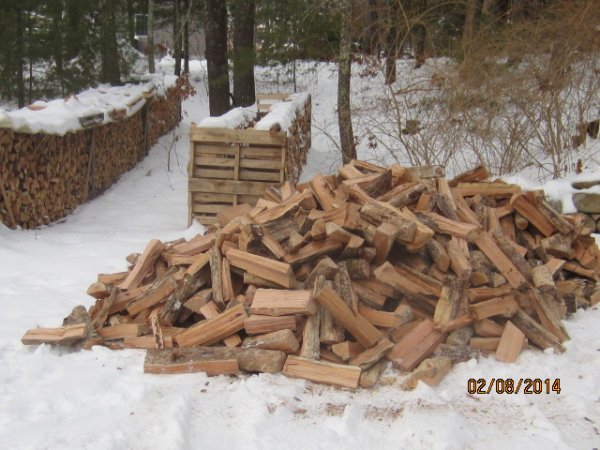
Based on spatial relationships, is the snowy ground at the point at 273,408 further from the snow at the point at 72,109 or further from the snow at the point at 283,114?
the snow at the point at 283,114

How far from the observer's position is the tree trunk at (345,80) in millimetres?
8859

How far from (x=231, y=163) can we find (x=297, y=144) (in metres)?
2.52

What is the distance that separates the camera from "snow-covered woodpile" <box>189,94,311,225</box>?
7.06 metres

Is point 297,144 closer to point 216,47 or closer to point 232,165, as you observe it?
point 232,165

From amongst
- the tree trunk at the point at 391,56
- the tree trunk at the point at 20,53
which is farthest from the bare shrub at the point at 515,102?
the tree trunk at the point at 20,53

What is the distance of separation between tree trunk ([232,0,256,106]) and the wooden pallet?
464 cm

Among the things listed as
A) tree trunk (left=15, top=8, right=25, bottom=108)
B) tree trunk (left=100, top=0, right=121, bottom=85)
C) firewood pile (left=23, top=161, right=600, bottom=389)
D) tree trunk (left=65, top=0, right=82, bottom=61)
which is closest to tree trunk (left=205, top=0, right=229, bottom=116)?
tree trunk (left=100, top=0, right=121, bottom=85)

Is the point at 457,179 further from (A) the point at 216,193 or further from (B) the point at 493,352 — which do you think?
(A) the point at 216,193

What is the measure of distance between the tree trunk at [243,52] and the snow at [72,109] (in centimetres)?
183

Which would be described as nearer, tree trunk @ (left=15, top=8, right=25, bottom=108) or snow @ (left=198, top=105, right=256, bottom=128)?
snow @ (left=198, top=105, right=256, bottom=128)

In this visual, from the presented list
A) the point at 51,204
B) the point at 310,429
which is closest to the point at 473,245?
the point at 310,429

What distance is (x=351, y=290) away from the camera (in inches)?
147

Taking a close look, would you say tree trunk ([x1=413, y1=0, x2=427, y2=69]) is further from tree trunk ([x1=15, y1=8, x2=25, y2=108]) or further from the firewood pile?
tree trunk ([x1=15, y1=8, x2=25, y2=108])

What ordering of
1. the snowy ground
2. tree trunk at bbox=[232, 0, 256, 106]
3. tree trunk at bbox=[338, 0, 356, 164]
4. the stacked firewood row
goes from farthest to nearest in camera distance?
1. tree trunk at bbox=[232, 0, 256, 106]
2. tree trunk at bbox=[338, 0, 356, 164]
3. the stacked firewood row
4. the snowy ground
